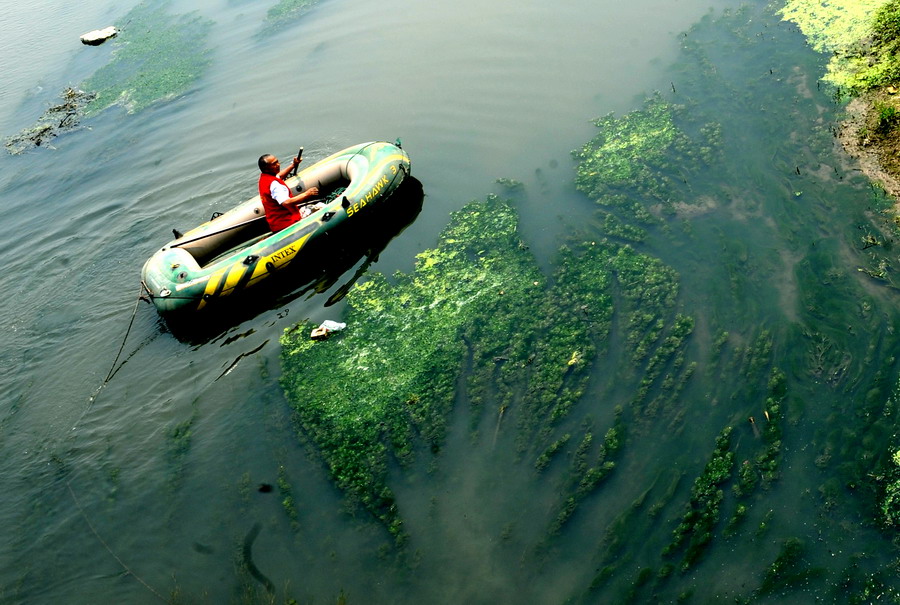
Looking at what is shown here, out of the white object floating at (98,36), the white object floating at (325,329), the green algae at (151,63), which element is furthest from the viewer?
the white object floating at (98,36)

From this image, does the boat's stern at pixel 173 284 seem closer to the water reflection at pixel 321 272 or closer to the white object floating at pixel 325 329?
the water reflection at pixel 321 272

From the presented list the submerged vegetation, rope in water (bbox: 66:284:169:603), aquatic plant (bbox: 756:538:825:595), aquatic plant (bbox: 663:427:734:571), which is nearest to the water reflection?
rope in water (bbox: 66:284:169:603)

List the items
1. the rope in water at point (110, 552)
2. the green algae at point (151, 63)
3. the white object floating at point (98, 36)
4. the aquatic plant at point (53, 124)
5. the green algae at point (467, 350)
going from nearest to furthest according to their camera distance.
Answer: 1. the rope in water at point (110, 552)
2. the green algae at point (467, 350)
3. the aquatic plant at point (53, 124)
4. the green algae at point (151, 63)
5. the white object floating at point (98, 36)

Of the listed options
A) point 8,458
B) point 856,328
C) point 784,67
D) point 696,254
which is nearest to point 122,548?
point 8,458

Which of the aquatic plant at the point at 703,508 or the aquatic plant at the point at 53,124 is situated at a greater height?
the aquatic plant at the point at 53,124

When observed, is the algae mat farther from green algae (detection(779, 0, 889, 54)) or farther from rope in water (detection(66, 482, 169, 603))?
rope in water (detection(66, 482, 169, 603))

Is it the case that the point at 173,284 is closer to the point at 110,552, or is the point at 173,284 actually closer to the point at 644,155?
the point at 110,552

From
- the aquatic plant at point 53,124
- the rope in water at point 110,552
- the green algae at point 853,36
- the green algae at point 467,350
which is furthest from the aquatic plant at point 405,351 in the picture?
the aquatic plant at point 53,124

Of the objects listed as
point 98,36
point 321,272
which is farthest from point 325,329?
point 98,36
